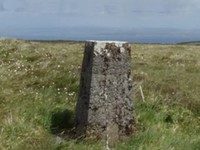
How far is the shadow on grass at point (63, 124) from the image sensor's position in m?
9.95

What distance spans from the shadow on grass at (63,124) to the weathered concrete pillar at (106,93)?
9.7 inches

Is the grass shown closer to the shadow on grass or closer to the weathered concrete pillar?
the shadow on grass

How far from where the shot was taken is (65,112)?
10.9 m

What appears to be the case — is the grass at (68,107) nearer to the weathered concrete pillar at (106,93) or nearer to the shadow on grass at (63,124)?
the shadow on grass at (63,124)

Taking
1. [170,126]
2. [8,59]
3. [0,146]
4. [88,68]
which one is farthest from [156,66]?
[0,146]

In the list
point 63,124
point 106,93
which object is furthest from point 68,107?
point 106,93

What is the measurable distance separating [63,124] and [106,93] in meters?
1.13

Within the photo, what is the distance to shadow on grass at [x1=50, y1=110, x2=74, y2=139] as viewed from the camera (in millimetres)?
9945

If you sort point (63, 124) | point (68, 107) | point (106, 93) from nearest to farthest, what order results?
point (106, 93) → point (63, 124) → point (68, 107)

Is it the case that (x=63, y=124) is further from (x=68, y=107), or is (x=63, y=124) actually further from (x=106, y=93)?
(x=106, y=93)

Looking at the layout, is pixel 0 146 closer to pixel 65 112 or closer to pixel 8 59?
pixel 65 112

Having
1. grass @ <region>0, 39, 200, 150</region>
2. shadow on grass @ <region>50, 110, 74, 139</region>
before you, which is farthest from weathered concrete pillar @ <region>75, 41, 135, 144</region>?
grass @ <region>0, 39, 200, 150</region>

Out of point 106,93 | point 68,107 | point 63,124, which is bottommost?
point 63,124

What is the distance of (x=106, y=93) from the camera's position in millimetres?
10055
